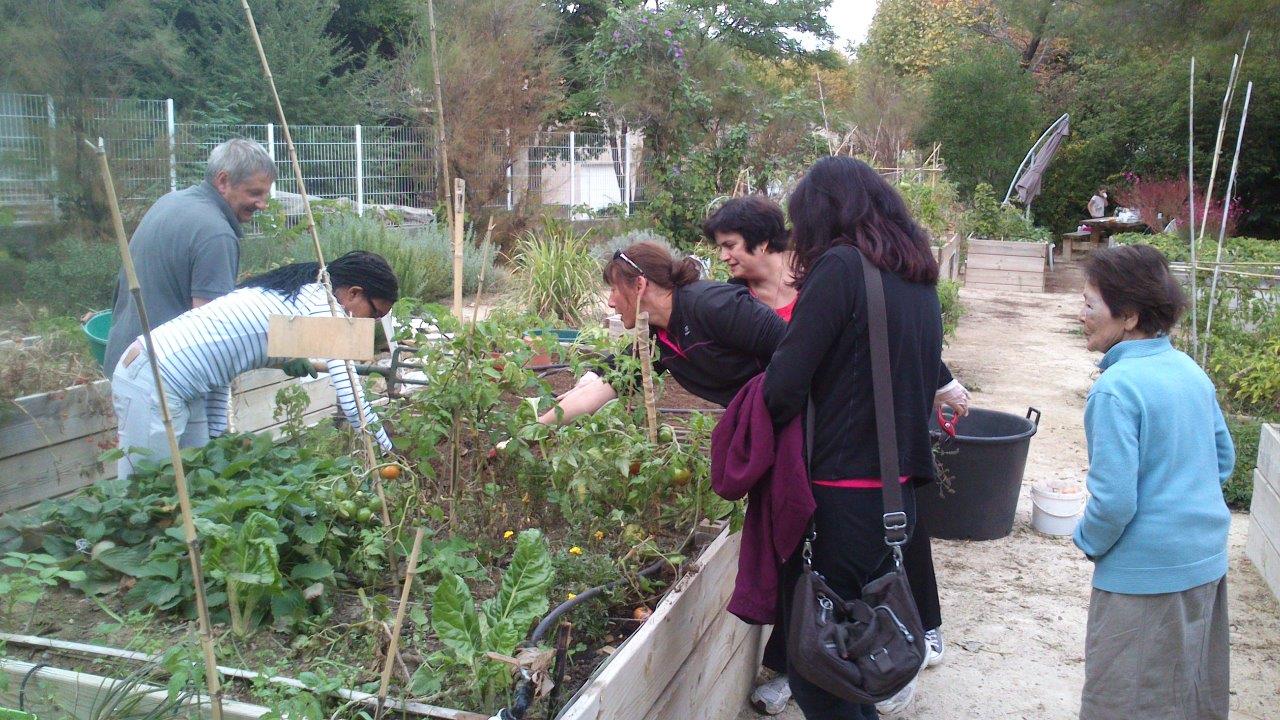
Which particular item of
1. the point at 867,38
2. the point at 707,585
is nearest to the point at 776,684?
the point at 707,585

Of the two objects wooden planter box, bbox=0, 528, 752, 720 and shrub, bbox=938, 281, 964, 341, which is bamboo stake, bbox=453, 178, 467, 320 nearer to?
wooden planter box, bbox=0, 528, 752, 720

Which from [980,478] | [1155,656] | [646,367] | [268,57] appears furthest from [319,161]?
[1155,656]

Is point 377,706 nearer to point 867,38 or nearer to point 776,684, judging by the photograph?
point 776,684

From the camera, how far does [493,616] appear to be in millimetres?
2162

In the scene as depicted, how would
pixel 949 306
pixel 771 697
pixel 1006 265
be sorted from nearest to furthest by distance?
pixel 771 697
pixel 949 306
pixel 1006 265

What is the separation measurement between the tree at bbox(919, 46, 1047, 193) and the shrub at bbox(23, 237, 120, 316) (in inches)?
629

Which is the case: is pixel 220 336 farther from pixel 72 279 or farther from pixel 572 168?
pixel 572 168

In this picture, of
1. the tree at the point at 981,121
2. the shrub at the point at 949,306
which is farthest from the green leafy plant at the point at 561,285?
the tree at the point at 981,121

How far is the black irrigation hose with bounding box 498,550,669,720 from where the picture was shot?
1.84 metres

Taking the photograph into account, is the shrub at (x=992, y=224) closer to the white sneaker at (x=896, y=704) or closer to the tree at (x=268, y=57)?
the tree at (x=268, y=57)

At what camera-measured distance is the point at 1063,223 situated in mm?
21641

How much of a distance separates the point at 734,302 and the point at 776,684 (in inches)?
52.1

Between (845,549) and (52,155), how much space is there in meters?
7.93

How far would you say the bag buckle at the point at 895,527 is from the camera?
84.5 inches
